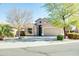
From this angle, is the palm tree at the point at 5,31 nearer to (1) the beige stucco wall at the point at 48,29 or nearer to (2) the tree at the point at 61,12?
(1) the beige stucco wall at the point at 48,29

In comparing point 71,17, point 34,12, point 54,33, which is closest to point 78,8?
point 71,17

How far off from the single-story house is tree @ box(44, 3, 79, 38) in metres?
0.64

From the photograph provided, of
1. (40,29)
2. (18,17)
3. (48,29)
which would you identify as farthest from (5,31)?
(48,29)

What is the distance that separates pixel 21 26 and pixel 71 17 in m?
3.76

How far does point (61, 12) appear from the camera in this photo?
46.9 ft

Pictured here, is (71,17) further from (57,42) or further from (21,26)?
(21,26)

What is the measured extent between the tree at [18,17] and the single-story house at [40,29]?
34 centimetres

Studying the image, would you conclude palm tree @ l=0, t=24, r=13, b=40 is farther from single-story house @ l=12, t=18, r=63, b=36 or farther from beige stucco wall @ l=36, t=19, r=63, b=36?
beige stucco wall @ l=36, t=19, r=63, b=36

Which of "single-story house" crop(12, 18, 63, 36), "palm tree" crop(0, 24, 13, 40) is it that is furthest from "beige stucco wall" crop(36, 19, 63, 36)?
"palm tree" crop(0, 24, 13, 40)

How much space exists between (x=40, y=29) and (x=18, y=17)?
1507 millimetres

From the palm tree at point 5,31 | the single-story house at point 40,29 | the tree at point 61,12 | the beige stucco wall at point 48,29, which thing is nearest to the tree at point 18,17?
the single-story house at point 40,29

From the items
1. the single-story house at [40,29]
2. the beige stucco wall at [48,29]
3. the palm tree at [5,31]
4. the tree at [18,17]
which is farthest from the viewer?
the palm tree at [5,31]

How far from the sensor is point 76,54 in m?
9.77

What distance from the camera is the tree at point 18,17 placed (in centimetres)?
1237
